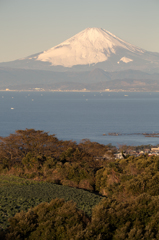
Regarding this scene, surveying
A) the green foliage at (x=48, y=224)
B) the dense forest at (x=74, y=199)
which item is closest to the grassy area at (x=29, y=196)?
the dense forest at (x=74, y=199)

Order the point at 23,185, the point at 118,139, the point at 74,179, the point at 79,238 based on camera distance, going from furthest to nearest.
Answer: the point at 118,139, the point at 74,179, the point at 23,185, the point at 79,238

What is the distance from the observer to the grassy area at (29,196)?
1387 centimetres

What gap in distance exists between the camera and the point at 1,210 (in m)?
13.5

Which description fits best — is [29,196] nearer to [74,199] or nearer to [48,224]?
[74,199]

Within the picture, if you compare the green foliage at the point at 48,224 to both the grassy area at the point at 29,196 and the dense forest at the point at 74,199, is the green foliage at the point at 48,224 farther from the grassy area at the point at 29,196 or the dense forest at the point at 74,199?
the grassy area at the point at 29,196

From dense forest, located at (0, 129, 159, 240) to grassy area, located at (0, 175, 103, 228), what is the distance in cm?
6

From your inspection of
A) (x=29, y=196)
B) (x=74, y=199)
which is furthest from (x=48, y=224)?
(x=29, y=196)

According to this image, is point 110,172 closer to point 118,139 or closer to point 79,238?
point 79,238

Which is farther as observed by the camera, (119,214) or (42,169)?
(42,169)

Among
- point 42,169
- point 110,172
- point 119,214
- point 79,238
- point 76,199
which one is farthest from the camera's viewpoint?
point 42,169

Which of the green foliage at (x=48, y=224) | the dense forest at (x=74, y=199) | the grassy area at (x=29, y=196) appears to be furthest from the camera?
the grassy area at (x=29, y=196)

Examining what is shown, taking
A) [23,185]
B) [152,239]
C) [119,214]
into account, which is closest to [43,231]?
[119,214]

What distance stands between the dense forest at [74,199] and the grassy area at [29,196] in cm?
6

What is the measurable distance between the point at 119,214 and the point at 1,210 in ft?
16.6
